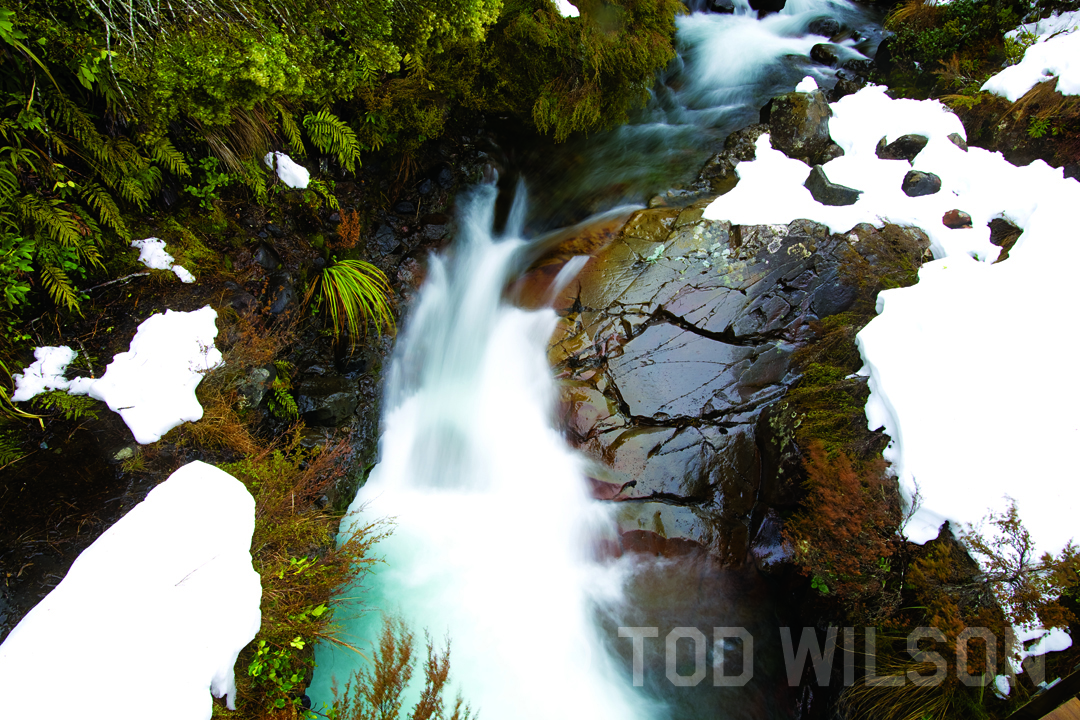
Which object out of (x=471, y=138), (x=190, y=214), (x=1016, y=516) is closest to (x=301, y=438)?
(x=190, y=214)

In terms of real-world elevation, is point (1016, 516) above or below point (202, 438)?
below

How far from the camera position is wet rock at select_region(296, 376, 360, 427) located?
4.98 metres

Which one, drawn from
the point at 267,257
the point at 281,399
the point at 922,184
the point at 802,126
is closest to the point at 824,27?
the point at 802,126

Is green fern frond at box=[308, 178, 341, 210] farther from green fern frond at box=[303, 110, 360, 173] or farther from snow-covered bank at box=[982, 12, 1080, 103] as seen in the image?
snow-covered bank at box=[982, 12, 1080, 103]

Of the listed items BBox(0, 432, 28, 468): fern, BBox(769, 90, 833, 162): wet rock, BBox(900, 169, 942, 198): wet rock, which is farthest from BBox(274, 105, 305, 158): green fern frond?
BBox(900, 169, 942, 198): wet rock

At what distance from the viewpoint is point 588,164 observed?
701 centimetres

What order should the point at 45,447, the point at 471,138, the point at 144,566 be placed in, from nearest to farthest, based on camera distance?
1. the point at 144,566
2. the point at 45,447
3. the point at 471,138

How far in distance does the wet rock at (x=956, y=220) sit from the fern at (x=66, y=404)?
7.68m

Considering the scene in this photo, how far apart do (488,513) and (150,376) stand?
305cm

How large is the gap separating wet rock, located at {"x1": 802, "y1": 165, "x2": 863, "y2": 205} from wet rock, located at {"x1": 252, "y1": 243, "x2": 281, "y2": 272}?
5719 mm

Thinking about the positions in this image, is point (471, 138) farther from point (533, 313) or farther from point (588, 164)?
point (533, 313)

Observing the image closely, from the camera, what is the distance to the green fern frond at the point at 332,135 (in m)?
5.16

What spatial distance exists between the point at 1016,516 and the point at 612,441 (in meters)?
2.84

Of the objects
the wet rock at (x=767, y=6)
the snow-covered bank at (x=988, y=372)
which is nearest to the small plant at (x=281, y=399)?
the snow-covered bank at (x=988, y=372)
